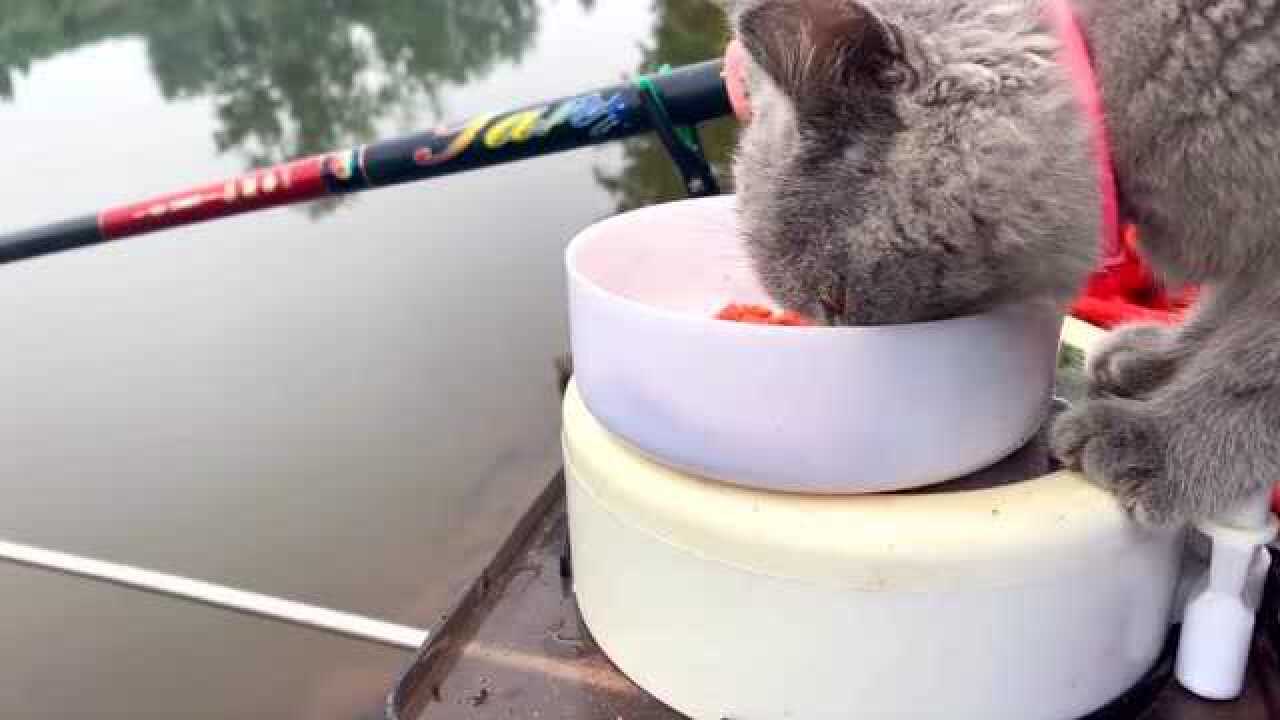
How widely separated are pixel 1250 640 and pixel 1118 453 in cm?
17

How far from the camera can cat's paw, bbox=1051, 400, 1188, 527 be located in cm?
72

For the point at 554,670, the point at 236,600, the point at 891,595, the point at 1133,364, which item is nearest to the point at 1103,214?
the point at 1133,364

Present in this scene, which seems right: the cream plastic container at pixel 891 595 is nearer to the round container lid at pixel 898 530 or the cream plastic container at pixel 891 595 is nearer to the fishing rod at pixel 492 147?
the round container lid at pixel 898 530

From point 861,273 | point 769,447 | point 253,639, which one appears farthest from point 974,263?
point 253,639

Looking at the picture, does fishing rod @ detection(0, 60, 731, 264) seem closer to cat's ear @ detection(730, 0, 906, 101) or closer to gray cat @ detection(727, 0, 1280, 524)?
gray cat @ detection(727, 0, 1280, 524)

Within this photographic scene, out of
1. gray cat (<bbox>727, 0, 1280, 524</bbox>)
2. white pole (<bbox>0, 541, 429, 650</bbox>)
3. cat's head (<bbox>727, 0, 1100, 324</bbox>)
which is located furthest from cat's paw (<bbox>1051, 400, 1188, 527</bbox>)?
white pole (<bbox>0, 541, 429, 650</bbox>)

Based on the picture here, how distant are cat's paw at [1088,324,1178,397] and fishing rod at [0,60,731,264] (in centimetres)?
48

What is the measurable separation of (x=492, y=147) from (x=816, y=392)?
0.71m

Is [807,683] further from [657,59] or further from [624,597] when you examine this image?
[657,59]

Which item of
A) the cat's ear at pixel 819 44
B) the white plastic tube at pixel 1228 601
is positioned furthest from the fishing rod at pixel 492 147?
the white plastic tube at pixel 1228 601

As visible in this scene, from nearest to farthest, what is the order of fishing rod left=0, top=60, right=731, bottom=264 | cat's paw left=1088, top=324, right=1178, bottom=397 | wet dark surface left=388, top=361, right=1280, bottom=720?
wet dark surface left=388, top=361, right=1280, bottom=720, cat's paw left=1088, top=324, right=1178, bottom=397, fishing rod left=0, top=60, right=731, bottom=264

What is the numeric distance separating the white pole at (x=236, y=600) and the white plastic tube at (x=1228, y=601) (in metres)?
0.76

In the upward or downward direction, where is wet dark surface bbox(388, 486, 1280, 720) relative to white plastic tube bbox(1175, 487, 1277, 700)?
downward

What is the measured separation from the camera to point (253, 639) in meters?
2.23
